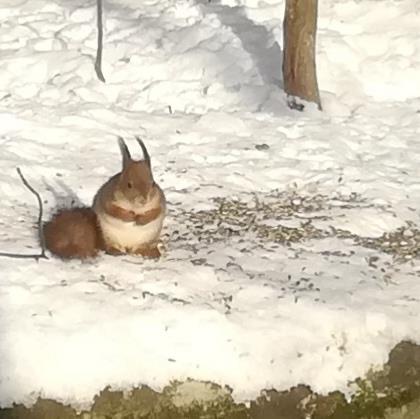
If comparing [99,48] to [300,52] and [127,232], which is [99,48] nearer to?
[300,52]

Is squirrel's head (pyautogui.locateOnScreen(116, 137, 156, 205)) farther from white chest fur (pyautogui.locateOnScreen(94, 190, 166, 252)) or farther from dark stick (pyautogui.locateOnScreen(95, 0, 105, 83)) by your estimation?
dark stick (pyautogui.locateOnScreen(95, 0, 105, 83))

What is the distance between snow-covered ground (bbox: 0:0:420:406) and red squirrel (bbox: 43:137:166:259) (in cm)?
5

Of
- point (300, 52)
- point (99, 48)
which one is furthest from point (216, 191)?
point (99, 48)

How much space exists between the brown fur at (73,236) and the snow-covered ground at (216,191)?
4cm

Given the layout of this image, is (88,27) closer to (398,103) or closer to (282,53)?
(282,53)

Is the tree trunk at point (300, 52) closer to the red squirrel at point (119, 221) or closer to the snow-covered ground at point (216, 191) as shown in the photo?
the snow-covered ground at point (216, 191)

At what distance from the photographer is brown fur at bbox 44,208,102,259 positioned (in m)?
2.93

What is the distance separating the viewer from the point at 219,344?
101 inches

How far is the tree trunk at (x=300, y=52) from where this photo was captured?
4293 millimetres

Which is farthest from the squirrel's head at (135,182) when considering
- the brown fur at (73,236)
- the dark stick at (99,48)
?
the dark stick at (99,48)


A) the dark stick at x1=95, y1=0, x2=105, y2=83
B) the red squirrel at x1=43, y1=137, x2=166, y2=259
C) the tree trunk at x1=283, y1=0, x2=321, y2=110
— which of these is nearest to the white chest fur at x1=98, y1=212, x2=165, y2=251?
the red squirrel at x1=43, y1=137, x2=166, y2=259

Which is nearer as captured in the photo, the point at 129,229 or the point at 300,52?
the point at 129,229

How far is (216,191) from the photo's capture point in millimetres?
3627

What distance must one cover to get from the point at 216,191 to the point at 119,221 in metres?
0.77
